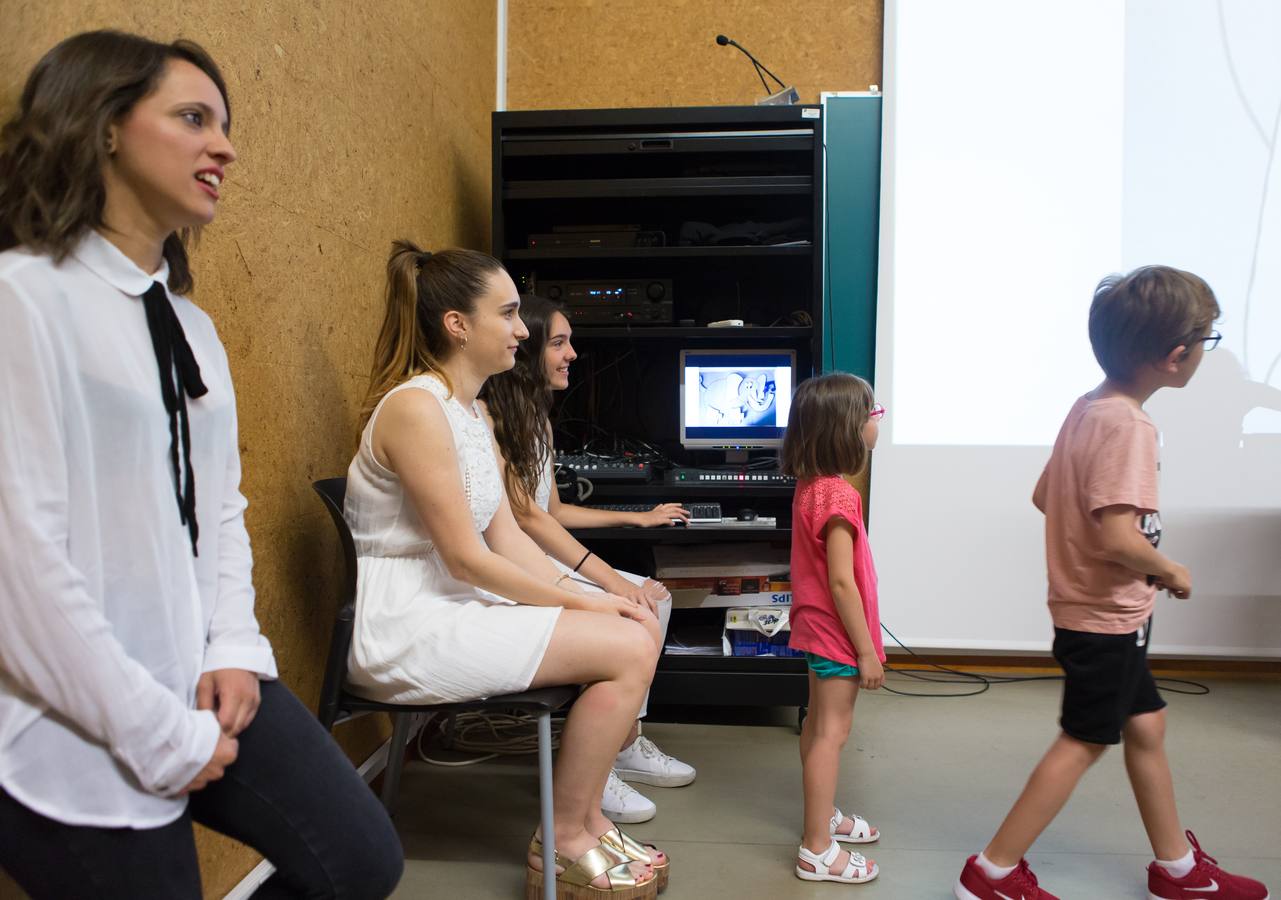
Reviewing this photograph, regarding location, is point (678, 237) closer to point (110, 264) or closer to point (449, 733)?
point (449, 733)

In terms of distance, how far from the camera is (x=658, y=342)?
132 inches

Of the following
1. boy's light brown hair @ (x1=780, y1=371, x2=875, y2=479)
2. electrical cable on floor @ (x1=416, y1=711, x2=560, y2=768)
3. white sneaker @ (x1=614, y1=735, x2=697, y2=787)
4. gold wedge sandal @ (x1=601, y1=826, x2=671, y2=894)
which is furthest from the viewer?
electrical cable on floor @ (x1=416, y1=711, x2=560, y2=768)

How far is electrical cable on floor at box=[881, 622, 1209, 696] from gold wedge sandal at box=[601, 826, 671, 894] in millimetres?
1573

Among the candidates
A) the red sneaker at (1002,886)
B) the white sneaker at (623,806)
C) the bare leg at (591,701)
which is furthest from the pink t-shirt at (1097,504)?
the white sneaker at (623,806)

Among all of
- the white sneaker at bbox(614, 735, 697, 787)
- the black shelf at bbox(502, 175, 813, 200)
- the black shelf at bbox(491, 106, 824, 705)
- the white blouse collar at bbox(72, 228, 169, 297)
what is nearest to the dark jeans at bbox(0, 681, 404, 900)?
the white blouse collar at bbox(72, 228, 169, 297)

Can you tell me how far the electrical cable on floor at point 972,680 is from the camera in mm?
3270

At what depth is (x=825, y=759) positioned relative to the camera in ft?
6.40

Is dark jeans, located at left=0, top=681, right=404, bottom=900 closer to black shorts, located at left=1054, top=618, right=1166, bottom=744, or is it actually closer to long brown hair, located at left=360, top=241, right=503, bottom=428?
long brown hair, located at left=360, top=241, right=503, bottom=428

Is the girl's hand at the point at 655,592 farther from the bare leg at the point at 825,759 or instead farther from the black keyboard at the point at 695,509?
the bare leg at the point at 825,759

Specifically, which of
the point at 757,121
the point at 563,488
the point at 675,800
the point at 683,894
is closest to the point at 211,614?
the point at 683,894

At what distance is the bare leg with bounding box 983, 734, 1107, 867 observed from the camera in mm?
1736

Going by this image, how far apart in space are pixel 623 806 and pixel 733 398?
53.0 inches

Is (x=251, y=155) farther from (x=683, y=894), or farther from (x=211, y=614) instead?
(x=683, y=894)

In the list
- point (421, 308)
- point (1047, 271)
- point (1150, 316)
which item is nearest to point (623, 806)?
point (421, 308)
